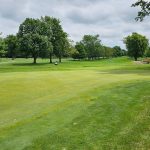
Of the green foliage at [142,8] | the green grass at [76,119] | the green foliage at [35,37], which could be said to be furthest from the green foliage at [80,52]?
the green grass at [76,119]

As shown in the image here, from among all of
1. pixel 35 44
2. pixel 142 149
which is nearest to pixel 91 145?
pixel 142 149

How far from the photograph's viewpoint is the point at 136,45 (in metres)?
124

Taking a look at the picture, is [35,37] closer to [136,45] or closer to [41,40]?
[41,40]

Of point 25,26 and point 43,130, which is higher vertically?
point 25,26

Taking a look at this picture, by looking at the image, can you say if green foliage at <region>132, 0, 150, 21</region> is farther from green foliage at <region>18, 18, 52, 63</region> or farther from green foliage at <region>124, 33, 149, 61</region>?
green foliage at <region>124, 33, 149, 61</region>

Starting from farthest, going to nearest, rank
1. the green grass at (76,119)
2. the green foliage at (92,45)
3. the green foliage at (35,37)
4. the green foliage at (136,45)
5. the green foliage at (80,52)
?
the green foliage at (92,45), the green foliage at (80,52), the green foliage at (136,45), the green foliage at (35,37), the green grass at (76,119)

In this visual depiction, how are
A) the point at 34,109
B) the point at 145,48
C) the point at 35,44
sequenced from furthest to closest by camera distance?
1. the point at 145,48
2. the point at 35,44
3. the point at 34,109

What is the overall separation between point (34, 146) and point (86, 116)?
3342 mm

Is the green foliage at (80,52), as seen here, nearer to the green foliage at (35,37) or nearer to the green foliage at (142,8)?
the green foliage at (35,37)

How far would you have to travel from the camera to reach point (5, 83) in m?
23.0

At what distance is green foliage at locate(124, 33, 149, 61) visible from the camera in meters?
124

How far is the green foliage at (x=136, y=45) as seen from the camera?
124438mm

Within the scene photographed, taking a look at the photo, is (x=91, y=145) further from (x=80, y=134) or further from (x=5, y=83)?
(x=5, y=83)

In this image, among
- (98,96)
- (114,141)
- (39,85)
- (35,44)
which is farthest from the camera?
(35,44)
